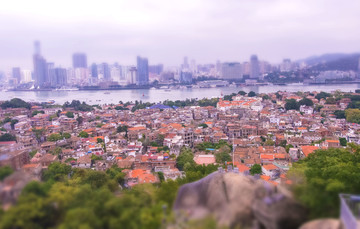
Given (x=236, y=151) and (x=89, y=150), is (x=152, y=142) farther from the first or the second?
(x=236, y=151)

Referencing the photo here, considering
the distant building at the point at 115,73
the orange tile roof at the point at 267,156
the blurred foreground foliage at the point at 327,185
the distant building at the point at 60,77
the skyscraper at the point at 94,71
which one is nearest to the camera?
the blurred foreground foliage at the point at 327,185

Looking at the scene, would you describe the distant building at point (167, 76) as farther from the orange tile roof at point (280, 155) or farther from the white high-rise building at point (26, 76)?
the orange tile roof at point (280, 155)

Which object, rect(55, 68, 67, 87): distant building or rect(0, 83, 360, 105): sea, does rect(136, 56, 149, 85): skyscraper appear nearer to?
rect(0, 83, 360, 105): sea

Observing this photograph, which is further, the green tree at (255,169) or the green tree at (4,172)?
the green tree at (255,169)

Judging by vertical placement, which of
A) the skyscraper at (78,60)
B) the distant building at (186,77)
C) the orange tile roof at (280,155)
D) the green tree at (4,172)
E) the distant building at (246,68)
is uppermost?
the skyscraper at (78,60)

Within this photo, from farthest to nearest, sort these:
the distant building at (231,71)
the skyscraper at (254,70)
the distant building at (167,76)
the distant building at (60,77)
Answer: the distant building at (167,76)
the skyscraper at (254,70)
the distant building at (231,71)
the distant building at (60,77)

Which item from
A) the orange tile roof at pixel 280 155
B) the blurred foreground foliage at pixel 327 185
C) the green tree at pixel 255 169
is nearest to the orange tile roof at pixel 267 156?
the orange tile roof at pixel 280 155
